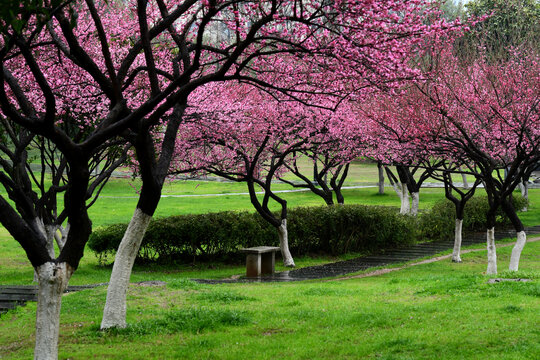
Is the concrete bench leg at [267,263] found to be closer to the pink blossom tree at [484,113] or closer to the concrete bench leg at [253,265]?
the concrete bench leg at [253,265]

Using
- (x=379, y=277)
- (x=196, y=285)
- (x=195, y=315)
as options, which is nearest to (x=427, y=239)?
(x=379, y=277)

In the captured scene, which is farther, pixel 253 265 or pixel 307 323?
pixel 253 265

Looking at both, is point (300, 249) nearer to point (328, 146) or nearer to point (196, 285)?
point (328, 146)

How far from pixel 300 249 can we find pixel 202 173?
4.23 m

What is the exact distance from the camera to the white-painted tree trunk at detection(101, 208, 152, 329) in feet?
24.7

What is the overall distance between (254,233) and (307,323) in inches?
414

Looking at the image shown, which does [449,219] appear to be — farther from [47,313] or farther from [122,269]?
[47,313]

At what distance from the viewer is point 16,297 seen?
10.3 metres

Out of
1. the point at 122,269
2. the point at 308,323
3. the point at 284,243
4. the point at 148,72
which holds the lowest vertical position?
the point at 308,323

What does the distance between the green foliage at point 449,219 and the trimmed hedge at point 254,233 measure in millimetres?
2190

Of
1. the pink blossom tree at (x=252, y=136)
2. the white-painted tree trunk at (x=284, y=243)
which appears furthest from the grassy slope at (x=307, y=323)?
the white-painted tree trunk at (x=284, y=243)

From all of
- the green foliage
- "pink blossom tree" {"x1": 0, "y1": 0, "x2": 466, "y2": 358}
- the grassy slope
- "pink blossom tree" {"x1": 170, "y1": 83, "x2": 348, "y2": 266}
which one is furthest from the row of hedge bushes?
"pink blossom tree" {"x1": 0, "y1": 0, "x2": 466, "y2": 358}

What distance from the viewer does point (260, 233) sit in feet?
61.3

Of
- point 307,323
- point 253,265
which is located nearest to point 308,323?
point 307,323
